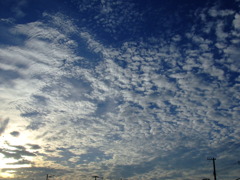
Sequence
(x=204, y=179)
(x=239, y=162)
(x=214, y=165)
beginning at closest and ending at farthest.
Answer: (x=239, y=162) < (x=214, y=165) < (x=204, y=179)

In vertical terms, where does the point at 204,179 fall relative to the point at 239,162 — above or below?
below

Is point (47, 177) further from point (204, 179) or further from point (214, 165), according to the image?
point (214, 165)

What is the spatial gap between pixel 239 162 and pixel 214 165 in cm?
666

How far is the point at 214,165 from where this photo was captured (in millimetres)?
53750

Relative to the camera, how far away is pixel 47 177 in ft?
336

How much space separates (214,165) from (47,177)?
79580mm

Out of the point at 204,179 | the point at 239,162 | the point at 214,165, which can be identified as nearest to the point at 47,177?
the point at 204,179

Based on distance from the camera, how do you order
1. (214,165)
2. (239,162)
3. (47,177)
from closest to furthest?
(239,162)
(214,165)
(47,177)

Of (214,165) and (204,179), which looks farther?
(204,179)

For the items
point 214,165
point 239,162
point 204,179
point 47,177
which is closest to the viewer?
point 239,162

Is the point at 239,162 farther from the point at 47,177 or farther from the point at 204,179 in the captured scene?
the point at 47,177

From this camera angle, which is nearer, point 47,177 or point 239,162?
point 239,162

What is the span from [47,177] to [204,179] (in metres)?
72.3

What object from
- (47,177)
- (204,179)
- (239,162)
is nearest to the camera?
(239,162)
